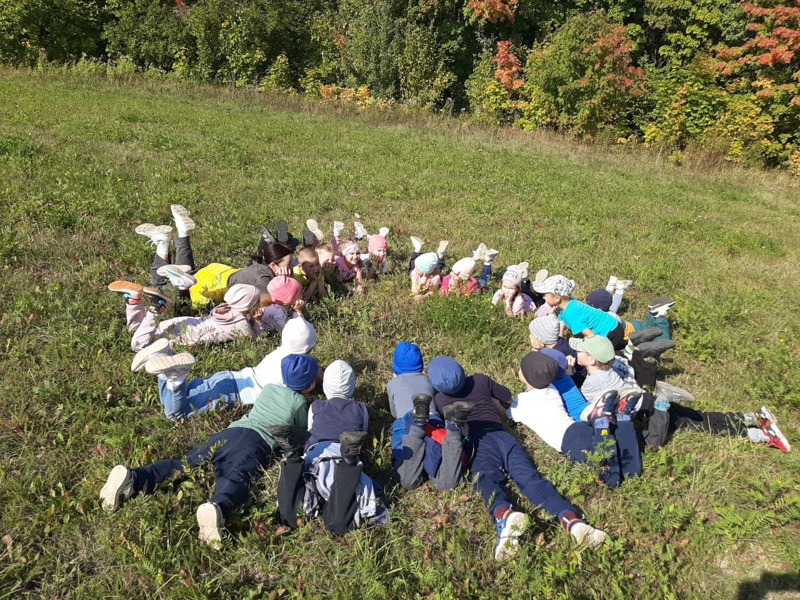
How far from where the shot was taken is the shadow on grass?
303 centimetres

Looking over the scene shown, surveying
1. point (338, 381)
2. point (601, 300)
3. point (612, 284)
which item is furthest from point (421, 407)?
point (612, 284)

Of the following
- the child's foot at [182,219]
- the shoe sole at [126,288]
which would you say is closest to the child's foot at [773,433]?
the shoe sole at [126,288]

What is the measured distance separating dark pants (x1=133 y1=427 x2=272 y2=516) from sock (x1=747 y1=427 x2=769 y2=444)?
4111 mm

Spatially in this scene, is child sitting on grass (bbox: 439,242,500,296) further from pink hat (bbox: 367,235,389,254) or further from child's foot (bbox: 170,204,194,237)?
child's foot (bbox: 170,204,194,237)

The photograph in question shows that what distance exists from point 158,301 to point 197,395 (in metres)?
1.62

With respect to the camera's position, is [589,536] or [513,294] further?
[513,294]

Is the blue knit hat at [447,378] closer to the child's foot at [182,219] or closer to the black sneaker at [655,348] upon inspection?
the black sneaker at [655,348]

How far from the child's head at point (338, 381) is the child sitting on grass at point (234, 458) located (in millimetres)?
164

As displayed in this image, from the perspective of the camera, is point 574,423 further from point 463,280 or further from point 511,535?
point 463,280

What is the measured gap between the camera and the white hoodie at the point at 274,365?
418 centimetres

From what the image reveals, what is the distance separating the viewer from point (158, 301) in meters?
5.10

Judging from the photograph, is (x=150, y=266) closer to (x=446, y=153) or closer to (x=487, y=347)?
(x=487, y=347)

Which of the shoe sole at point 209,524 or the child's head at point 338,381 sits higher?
the child's head at point 338,381

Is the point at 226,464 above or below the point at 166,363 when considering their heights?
below
